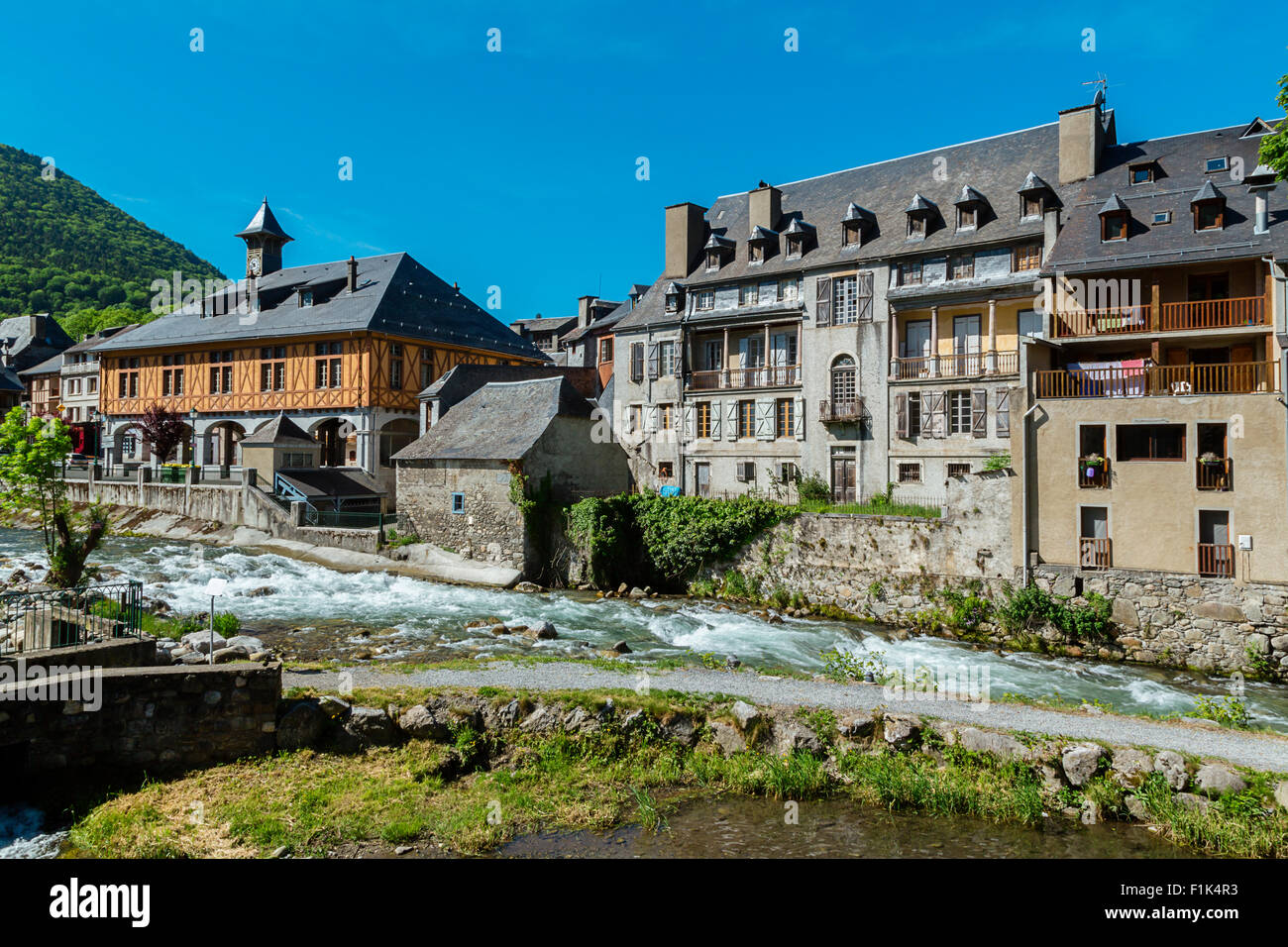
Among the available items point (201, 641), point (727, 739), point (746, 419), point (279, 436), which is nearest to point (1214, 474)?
point (727, 739)

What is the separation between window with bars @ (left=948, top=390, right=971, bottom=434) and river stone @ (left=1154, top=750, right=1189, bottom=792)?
18.2m

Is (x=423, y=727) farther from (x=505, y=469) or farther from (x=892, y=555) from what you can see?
(x=505, y=469)

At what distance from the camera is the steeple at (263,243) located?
50188 mm

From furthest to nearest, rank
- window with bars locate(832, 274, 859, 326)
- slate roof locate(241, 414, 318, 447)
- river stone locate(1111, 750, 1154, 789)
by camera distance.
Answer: slate roof locate(241, 414, 318, 447) → window with bars locate(832, 274, 859, 326) → river stone locate(1111, 750, 1154, 789)

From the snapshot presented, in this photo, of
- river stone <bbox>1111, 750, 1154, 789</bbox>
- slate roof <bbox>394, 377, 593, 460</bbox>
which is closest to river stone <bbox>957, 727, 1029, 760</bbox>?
river stone <bbox>1111, 750, 1154, 789</bbox>

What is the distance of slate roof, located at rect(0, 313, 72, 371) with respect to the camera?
220 ft

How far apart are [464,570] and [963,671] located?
16105 millimetres

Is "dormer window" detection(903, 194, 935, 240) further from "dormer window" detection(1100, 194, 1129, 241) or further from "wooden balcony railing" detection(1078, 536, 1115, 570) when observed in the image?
"wooden balcony railing" detection(1078, 536, 1115, 570)

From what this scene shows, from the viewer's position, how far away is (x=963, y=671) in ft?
49.9

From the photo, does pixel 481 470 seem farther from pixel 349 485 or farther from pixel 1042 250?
pixel 1042 250

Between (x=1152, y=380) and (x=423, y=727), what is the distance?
17970 millimetres

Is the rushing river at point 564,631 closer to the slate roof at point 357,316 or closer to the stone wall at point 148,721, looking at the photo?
the stone wall at point 148,721

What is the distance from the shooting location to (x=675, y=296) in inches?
1242

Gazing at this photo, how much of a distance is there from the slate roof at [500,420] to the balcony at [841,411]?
8291 mm
